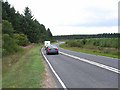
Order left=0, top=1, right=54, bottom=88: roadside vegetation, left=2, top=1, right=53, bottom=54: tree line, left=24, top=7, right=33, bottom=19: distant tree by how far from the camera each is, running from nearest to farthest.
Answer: left=0, top=1, right=54, bottom=88: roadside vegetation → left=2, top=1, right=53, bottom=54: tree line → left=24, top=7, right=33, bottom=19: distant tree

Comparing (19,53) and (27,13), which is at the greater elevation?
(27,13)

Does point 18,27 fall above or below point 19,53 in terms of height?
above

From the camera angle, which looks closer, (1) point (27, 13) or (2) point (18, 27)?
(2) point (18, 27)

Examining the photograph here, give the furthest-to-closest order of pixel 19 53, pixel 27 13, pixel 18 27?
pixel 27 13
pixel 18 27
pixel 19 53

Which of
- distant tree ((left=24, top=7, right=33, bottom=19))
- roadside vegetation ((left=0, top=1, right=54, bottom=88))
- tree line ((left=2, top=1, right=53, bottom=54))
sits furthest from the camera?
distant tree ((left=24, top=7, right=33, bottom=19))

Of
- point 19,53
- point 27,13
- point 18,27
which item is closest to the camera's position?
point 19,53

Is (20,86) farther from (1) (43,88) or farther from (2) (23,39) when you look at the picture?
(2) (23,39)

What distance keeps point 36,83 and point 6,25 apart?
3018cm

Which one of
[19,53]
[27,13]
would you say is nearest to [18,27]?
[27,13]

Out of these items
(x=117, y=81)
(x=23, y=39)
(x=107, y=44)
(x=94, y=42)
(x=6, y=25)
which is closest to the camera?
(x=117, y=81)

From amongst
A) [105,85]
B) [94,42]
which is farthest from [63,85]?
[94,42]

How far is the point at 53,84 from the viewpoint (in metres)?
15.9

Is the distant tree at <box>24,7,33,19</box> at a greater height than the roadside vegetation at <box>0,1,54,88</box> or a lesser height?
greater

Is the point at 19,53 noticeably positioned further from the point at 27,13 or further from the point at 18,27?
the point at 27,13
